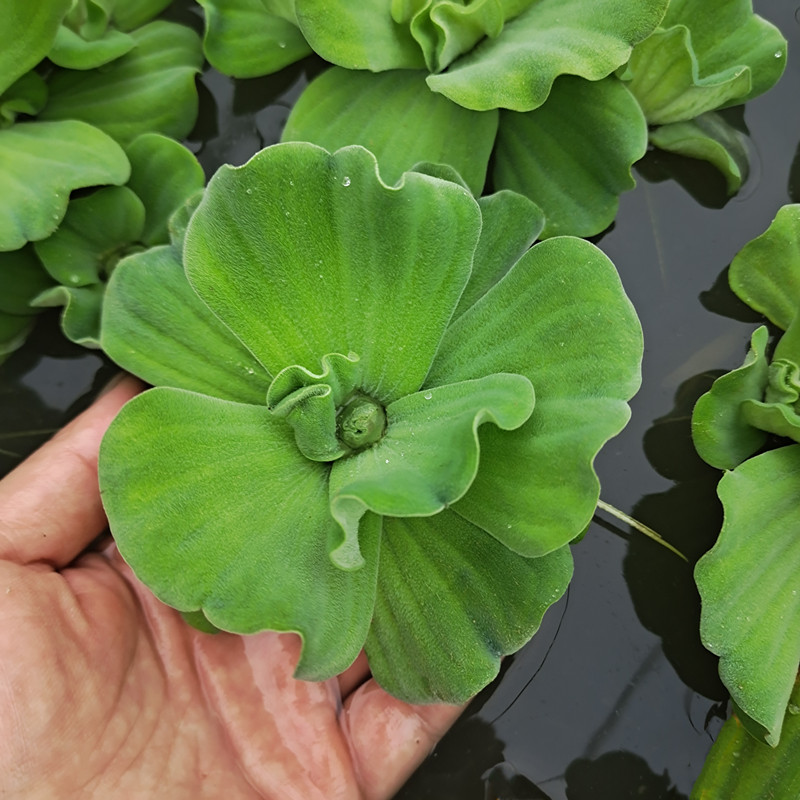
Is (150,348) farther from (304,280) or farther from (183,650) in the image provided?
(183,650)

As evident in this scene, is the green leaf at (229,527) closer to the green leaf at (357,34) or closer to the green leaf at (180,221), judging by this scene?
the green leaf at (180,221)

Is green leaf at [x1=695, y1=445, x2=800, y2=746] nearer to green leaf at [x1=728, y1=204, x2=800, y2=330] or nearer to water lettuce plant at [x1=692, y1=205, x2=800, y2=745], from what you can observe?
water lettuce plant at [x1=692, y1=205, x2=800, y2=745]

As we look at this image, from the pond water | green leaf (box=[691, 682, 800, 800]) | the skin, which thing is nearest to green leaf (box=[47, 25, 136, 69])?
the pond water

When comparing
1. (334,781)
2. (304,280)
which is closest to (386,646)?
(334,781)

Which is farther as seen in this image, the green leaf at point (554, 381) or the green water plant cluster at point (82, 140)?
the green water plant cluster at point (82, 140)

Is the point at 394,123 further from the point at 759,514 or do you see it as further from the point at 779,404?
the point at 759,514

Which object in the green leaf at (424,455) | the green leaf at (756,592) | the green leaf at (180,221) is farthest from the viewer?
the green leaf at (180,221)

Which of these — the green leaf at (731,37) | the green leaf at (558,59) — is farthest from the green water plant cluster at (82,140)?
the green leaf at (731,37)
